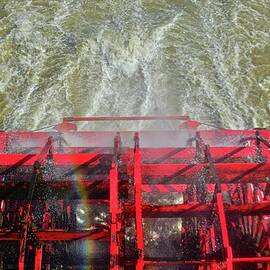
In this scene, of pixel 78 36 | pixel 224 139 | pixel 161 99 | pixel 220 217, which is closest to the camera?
pixel 220 217

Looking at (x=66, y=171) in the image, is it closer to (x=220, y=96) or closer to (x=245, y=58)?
(x=220, y=96)

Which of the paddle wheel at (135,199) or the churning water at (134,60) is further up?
the churning water at (134,60)

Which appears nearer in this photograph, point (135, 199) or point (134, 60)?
point (135, 199)

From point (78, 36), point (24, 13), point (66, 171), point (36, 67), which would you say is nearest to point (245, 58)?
point (78, 36)

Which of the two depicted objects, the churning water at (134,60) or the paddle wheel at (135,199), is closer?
the paddle wheel at (135,199)

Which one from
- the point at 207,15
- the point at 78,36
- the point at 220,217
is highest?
the point at 207,15
